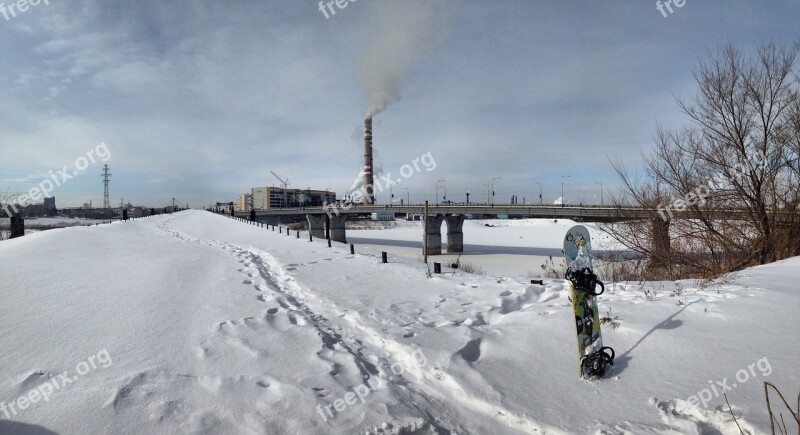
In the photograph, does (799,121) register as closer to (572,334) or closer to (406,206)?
(572,334)

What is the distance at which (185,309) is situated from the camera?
5898 mm

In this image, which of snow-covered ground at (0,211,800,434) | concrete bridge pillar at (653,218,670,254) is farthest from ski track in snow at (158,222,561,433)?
concrete bridge pillar at (653,218,670,254)

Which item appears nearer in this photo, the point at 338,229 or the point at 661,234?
the point at 661,234

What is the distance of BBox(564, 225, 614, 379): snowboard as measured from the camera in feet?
12.4

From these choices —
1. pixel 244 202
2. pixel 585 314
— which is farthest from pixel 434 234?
pixel 244 202

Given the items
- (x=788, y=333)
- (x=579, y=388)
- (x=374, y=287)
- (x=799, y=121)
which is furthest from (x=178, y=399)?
(x=799, y=121)

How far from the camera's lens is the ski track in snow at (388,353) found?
3.34 m

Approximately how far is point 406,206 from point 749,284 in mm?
58668

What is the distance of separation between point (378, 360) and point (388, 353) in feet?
0.76

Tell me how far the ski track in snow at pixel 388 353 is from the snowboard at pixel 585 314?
101cm

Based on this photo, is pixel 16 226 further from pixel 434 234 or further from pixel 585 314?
pixel 434 234

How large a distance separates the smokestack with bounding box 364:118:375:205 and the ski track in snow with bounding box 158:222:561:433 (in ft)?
257

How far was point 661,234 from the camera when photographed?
12414mm

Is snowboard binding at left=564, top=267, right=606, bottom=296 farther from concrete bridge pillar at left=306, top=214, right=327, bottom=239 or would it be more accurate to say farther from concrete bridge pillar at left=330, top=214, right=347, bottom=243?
concrete bridge pillar at left=306, top=214, right=327, bottom=239
